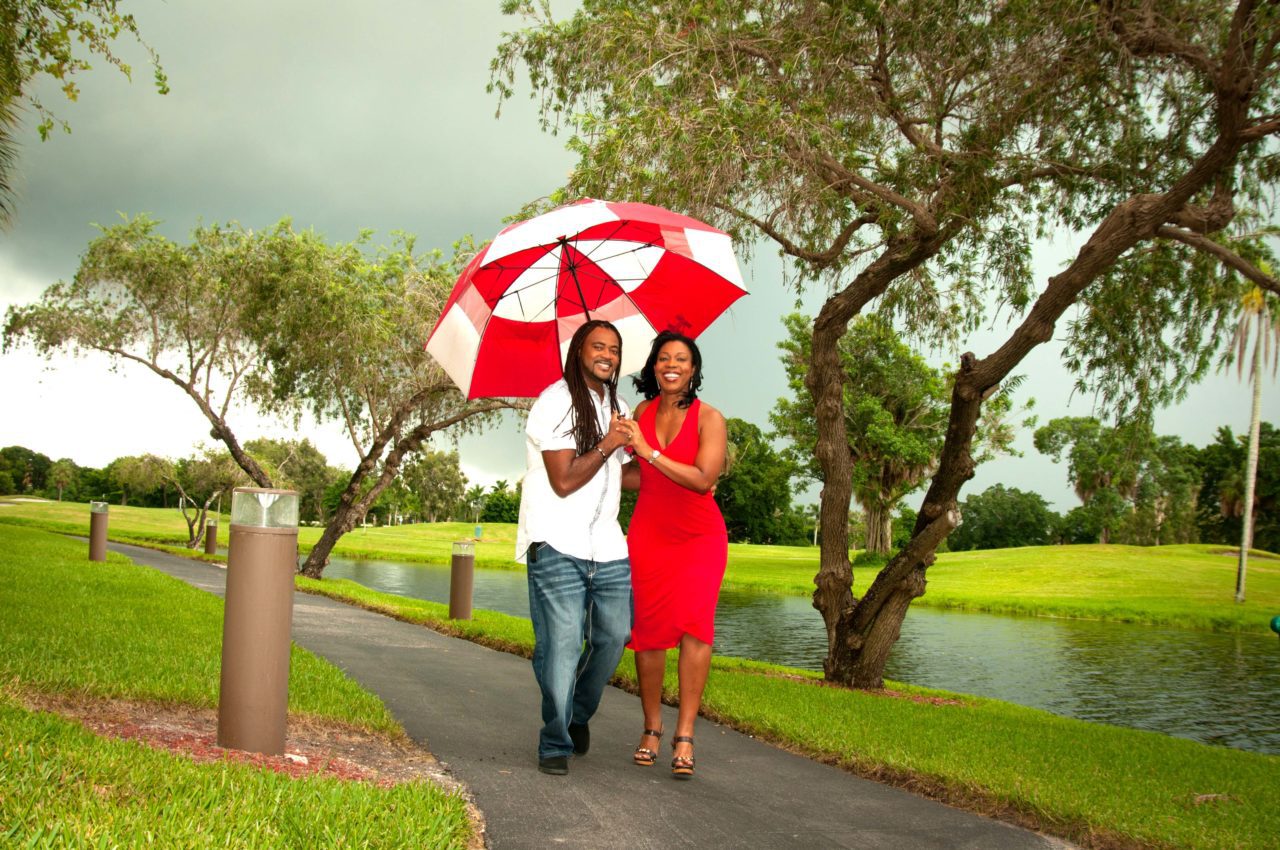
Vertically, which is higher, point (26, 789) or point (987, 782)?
point (26, 789)

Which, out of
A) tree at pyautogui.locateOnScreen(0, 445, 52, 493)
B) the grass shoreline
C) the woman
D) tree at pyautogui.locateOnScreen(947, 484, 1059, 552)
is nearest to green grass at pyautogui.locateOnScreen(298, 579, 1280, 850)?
the grass shoreline

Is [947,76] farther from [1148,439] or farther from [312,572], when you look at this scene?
[312,572]

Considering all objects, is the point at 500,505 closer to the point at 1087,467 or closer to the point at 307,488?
the point at 307,488

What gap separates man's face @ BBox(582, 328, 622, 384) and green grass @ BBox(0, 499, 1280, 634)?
2921 centimetres

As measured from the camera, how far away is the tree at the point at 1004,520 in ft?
285

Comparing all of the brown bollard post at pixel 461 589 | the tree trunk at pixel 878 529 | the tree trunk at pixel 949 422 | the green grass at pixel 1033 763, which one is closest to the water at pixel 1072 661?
the tree trunk at pixel 949 422

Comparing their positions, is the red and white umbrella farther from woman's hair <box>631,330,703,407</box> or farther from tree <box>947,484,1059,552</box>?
tree <box>947,484,1059,552</box>

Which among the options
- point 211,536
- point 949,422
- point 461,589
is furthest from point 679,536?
point 211,536

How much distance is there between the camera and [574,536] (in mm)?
4645

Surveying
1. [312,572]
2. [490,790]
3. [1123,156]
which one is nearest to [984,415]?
[312,572]

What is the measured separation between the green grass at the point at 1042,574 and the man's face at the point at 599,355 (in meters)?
29.2

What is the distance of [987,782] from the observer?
5430mm

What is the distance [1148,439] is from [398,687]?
10287 millimetres

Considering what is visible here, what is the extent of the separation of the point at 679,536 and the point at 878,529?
45207mm
